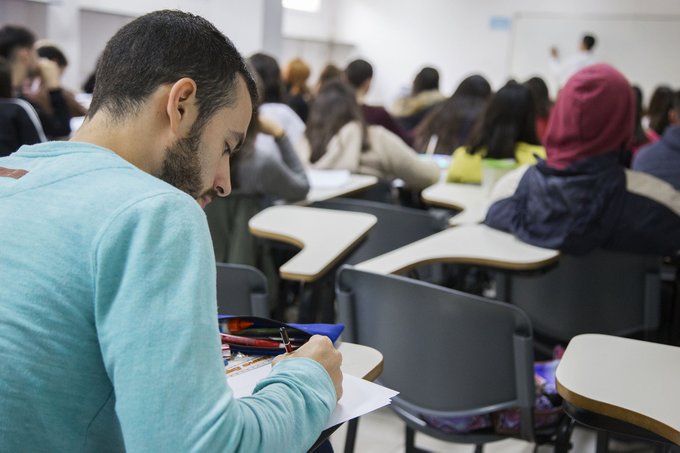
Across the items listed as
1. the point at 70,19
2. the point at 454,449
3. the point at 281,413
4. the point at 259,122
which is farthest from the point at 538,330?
the point at 70,19

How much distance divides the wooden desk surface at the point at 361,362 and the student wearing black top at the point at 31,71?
2.97 meters

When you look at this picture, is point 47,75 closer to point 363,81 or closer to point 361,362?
point 363,81

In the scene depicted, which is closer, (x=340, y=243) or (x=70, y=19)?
(x=340, y=243)

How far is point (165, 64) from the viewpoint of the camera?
35.0 inches

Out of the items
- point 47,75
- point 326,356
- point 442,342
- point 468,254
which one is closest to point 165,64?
point 326,356

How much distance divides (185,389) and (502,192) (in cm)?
222

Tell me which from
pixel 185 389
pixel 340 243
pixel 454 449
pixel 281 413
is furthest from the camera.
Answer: pixel 454 449

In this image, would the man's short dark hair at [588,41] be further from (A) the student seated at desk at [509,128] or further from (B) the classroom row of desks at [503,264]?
(B) the classroom row of desks at [503,264]

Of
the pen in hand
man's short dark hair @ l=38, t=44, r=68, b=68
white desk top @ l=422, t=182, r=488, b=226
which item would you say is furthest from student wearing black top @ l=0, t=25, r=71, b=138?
the pen in hand

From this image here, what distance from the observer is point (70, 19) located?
23.2ft

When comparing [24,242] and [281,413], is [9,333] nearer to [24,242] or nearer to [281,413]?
[24,242]

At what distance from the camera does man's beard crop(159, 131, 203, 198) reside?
0.90 meters

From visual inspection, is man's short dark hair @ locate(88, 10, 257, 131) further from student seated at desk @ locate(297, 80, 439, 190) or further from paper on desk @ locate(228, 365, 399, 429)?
student seated at desk @ locate(297, 80, 439, 190)

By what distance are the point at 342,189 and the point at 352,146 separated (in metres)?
0.44
